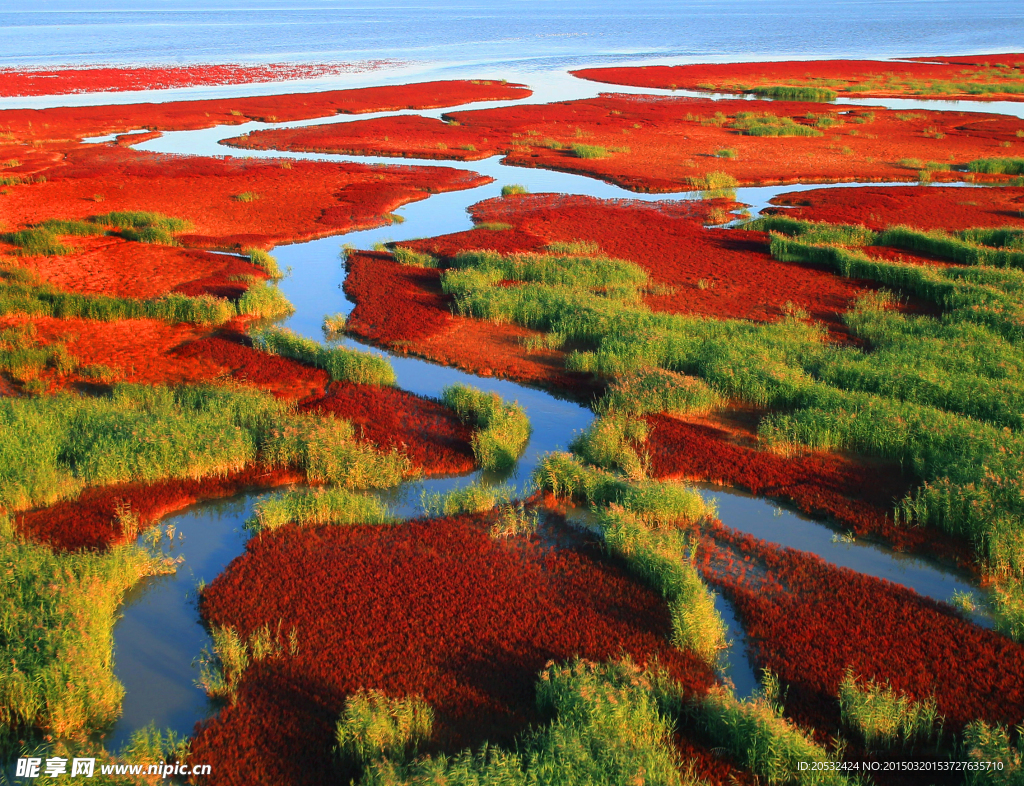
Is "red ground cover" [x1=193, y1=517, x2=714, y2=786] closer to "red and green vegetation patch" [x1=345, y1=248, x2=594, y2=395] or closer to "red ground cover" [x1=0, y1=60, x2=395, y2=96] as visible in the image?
"red and green vegetation patch" [x1=345, y1=248, x2=594, y2=395]

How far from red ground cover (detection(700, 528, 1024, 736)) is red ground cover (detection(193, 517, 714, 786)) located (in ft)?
2.81

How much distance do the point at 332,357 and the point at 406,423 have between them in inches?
108

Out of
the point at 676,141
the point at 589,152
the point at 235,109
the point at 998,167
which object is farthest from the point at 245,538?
the point at 235,109

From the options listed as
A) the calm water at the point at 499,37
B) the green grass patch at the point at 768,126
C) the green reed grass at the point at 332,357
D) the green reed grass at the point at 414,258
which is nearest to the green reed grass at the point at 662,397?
the green reed grass at the point at 332,357

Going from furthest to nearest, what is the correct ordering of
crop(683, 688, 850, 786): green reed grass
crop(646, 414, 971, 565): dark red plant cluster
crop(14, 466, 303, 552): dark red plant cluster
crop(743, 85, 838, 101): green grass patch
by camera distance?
crop(743, 85, 838, 101): green grass patch
crop(646, 414, 971, 565): dark red plant cluster
crop(14, 466, 303, 552): dark red plant cluster
crop(683, 688, 850, 786): green reed grass

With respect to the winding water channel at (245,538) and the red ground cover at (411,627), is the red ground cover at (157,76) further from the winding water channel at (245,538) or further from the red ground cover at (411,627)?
the red ground cover at (411,627)

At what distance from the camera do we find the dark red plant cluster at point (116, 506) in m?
9.36

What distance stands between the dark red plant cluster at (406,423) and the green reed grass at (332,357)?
0.27 m

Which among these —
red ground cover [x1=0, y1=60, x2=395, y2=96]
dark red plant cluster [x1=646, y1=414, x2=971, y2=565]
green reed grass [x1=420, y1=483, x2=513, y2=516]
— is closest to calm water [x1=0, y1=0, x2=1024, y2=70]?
red ground cover [x1=0, y1=60, x2=395, y2=96]

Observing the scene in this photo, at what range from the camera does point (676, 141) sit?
4006cm

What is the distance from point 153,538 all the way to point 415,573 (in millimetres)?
3359

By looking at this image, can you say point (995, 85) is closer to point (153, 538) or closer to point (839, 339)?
point (839, 339)

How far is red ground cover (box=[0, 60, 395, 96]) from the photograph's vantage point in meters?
57.8

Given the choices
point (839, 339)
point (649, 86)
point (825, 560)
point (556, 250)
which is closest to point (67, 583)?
point (825, 560)
